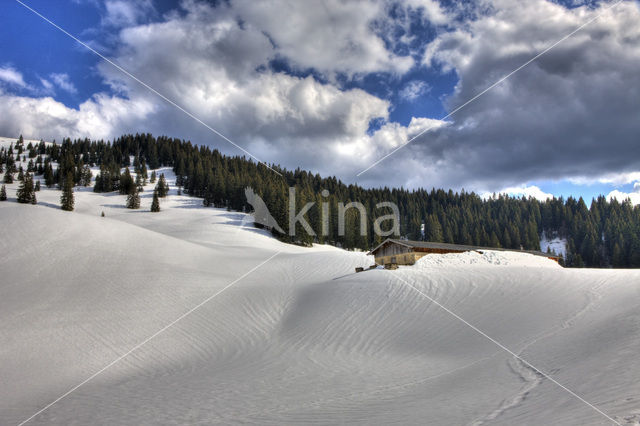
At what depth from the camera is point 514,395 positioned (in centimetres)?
607

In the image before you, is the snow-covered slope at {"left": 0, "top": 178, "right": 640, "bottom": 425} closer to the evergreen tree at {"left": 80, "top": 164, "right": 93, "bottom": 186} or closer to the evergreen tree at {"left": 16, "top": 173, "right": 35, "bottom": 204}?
the evergreen tree at {"left": 16, "top": 173, "right": 35, "bottom": 204}

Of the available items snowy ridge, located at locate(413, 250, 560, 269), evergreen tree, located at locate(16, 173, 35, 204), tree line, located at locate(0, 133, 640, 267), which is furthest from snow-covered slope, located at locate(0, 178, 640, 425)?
evergreen tree, located at locate(16, 173, 35, 204)

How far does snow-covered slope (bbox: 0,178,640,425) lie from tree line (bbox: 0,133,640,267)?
124 feet

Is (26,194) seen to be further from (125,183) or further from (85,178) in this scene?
(85,178)

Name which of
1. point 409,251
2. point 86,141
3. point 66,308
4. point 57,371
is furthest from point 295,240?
point 86,141

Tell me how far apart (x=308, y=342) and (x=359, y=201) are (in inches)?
3658

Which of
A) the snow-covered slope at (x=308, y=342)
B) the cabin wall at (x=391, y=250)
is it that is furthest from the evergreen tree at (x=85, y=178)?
the cabin wall at (x=391, y=250)

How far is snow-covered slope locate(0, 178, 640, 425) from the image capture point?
21.4 ft

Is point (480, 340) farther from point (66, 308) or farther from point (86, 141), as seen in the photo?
point (86, 141)

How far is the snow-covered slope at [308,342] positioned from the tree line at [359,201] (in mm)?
37816

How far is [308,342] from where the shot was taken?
1402 centimetres

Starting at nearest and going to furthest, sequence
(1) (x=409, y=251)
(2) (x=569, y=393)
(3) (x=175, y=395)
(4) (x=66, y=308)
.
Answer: (2) (x=569, y=393) < (3) (x=175, y=395) < (4) (x=66, y=308) < (1) (x=409, y=251)

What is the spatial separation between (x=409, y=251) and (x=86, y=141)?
6006 inches

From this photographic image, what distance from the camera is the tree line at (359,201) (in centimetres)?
7106
